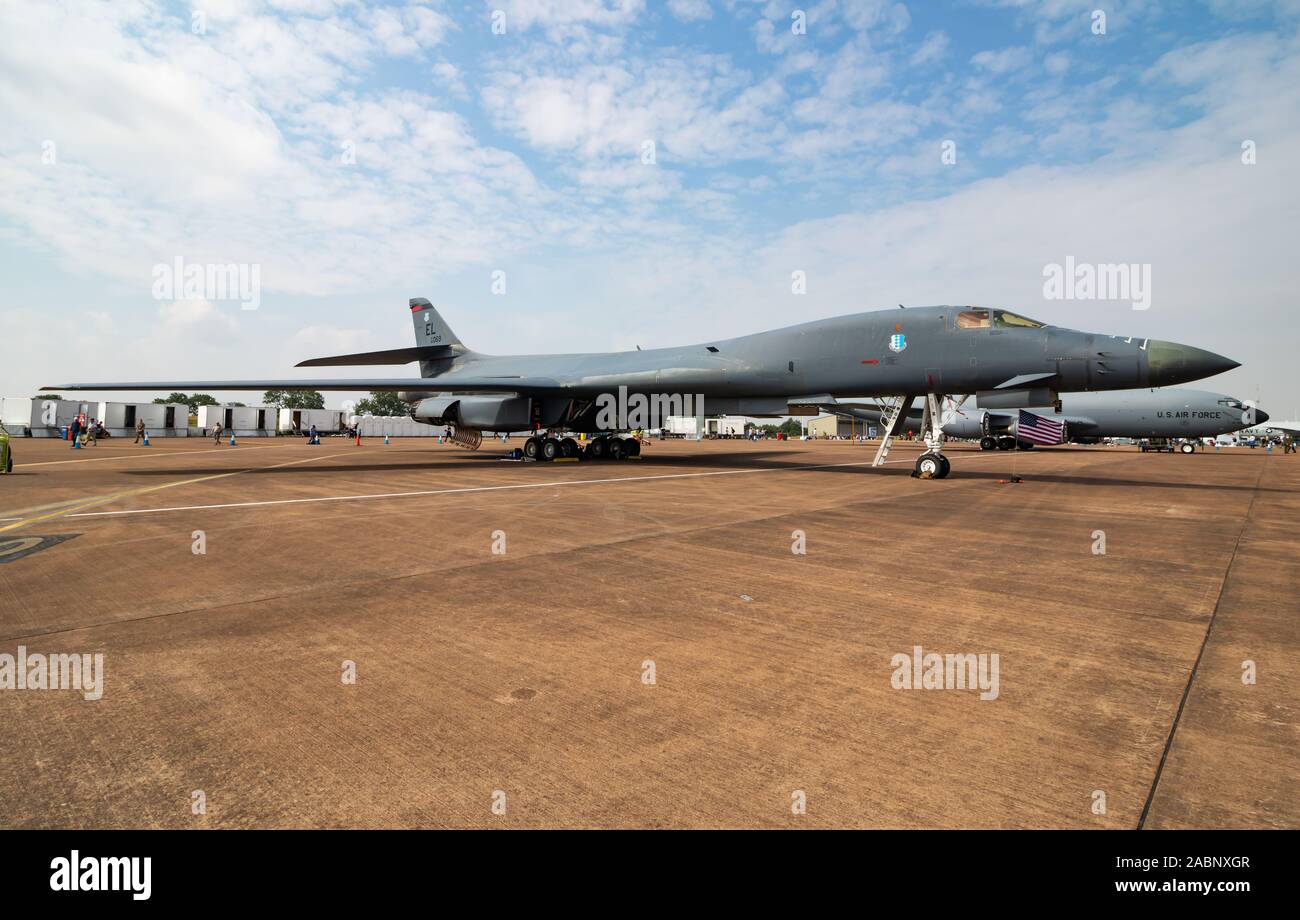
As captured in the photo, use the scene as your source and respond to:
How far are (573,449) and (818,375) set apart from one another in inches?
352

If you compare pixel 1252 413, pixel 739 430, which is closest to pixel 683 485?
pixel 1252 413

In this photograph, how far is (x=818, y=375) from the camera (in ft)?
46.4

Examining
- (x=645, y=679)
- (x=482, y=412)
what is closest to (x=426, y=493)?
(x=645, y=679)

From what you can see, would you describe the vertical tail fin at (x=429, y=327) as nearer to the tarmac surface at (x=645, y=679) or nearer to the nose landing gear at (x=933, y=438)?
the nose landing gear at (x=933, y=438)

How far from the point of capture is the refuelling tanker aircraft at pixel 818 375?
1103cm

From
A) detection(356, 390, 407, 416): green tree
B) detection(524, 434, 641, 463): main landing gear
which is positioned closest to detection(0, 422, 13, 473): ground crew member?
detection(524, 434, 641, 463): main landing gear

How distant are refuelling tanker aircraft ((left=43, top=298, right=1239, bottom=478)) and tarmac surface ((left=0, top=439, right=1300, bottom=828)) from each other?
5251mm

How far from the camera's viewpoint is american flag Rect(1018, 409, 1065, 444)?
35.0m

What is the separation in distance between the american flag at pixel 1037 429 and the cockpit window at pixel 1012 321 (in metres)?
27.1

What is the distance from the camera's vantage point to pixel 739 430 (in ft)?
310

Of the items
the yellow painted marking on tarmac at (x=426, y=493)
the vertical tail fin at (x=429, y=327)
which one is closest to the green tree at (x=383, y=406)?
the vertical tail fin at (x=429, y=327)

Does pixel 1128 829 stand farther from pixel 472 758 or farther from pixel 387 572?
pixel 387 572

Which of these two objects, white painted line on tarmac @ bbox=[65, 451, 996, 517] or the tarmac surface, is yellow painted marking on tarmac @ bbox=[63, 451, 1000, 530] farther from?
the tarmac surface
